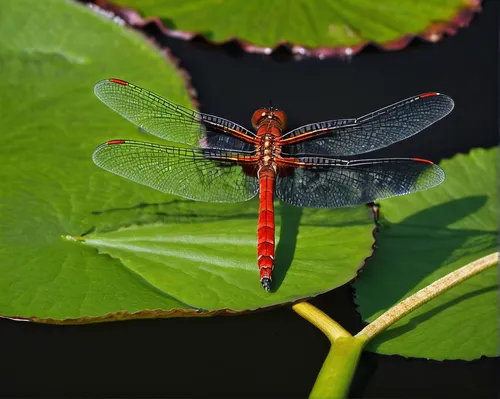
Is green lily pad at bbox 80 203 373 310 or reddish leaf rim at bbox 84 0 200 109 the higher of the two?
reddish leaf rim at bbox 84 0 200 109

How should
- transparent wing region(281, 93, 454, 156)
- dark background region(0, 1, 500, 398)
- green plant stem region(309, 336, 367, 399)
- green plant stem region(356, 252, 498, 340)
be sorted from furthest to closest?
1. transparent wing region(281, 93, 454, 156)
2. dark background region(0, 1, 500, 398)
3. green plant stem region(356, 252, 498, 340)
4. green plant stem region(309, 336, 367, 399)

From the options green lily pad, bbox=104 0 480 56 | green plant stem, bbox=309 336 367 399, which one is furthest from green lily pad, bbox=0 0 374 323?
green lily pad, bbox=104 0 480 56

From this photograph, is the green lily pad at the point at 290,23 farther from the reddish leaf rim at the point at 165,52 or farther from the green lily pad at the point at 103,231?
the green lily pad at the point at 103,231

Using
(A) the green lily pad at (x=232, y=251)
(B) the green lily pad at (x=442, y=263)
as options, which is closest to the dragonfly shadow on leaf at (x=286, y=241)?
(A) the green lily pad at (x=232, y=251)

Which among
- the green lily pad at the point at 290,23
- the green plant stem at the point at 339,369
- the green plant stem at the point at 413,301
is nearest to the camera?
the green plant stem at the point at 339,369

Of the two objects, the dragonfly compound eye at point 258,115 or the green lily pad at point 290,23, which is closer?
the dragonfly compound eye at point 258,115

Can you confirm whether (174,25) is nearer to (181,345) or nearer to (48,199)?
(48,199)

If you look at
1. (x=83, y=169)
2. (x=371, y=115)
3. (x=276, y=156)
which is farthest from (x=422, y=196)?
(x=83, y=169)

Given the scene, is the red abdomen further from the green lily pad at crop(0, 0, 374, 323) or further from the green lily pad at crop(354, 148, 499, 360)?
the green lily pad at crop(354, 148, 499, 360)

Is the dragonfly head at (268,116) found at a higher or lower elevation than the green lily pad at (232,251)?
higher
